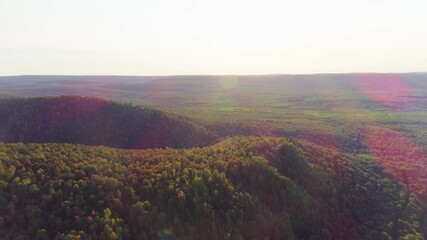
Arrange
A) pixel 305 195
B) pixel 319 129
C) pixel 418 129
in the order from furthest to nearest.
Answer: pixel 418 129, pixel 319 129, pixel 305 195

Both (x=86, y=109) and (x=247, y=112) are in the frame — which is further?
(x=247, y=112)

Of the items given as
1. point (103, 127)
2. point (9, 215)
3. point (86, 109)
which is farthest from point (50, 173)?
point (86, 109)

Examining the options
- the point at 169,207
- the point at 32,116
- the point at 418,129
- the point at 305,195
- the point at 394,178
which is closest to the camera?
the point at 169,207

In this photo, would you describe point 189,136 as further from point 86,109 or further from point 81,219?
point 81,219

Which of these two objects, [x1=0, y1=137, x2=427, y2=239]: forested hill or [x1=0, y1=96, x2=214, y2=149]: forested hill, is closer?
[x1=0, y1=137, x2=427, y2=239]: forested hill

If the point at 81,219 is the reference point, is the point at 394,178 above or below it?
below

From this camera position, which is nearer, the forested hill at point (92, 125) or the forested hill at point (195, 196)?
the forested hill at point (195, 196)
